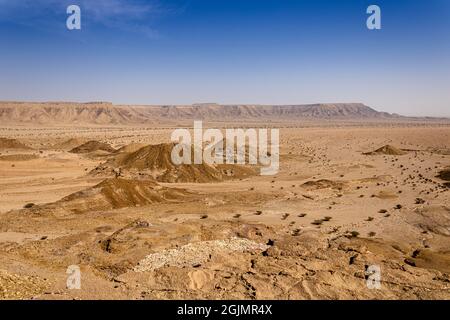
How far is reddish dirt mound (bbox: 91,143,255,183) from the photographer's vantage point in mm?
36000

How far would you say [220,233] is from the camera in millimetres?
19078

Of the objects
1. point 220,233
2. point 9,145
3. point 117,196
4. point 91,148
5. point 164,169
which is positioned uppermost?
point 9,145

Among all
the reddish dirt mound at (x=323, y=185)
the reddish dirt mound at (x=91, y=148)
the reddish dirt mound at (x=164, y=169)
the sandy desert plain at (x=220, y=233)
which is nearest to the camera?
the sandy desert plain at (x=220, y=233)

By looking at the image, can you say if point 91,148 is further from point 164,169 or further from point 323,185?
point 323,185

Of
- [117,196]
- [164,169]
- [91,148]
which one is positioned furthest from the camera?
[91,148]

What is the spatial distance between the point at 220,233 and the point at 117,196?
1036 centimetres

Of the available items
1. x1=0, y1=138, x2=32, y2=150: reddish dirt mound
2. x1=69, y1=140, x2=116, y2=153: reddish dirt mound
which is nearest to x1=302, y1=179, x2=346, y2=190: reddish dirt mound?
x1=69, y1=140, x2=116, y2=153: reddish dirt mound

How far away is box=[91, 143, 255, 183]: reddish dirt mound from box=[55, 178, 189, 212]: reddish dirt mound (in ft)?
20.2

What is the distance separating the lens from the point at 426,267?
15273mm

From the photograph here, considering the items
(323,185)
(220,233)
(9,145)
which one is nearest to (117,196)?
(220,233)

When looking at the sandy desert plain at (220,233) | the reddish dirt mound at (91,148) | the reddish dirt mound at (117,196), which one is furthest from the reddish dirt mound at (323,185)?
the reddish dirt mound at (91,148)

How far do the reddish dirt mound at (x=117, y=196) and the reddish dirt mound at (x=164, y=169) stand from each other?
6.17m

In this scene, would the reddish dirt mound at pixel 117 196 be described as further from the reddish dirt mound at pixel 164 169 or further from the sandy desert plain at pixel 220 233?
the reddish dirt mound at pixel 164 169

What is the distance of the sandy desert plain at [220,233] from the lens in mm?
13352
